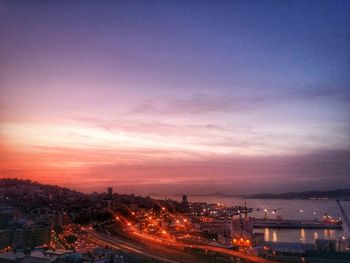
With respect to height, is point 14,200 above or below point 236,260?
above

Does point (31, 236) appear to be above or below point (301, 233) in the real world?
above

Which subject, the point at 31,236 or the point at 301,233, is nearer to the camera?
the point at 31,236

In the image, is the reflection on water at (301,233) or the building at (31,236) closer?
the building at (31,236)

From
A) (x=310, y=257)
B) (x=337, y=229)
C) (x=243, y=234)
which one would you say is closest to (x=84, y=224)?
(x=243, y=234)

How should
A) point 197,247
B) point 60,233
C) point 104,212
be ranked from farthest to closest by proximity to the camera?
point 104,212 < point 60,233 < point 197,247

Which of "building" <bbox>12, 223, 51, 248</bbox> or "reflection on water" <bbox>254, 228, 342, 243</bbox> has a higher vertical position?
"building" <bbox>12, 223, 51, 248</bbox>

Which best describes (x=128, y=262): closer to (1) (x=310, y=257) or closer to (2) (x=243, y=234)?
(1) (x=310, y=257)

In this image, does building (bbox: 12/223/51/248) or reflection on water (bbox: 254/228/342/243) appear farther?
reflection on water (bbox: 254/228/342/243)

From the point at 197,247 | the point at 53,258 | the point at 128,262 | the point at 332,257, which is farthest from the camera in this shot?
the point at 197,247

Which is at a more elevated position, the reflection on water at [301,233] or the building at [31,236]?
the building at [31,236]

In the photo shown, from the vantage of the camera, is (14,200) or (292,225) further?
(292,225)

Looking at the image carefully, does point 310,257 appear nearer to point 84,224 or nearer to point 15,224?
point 15,224
